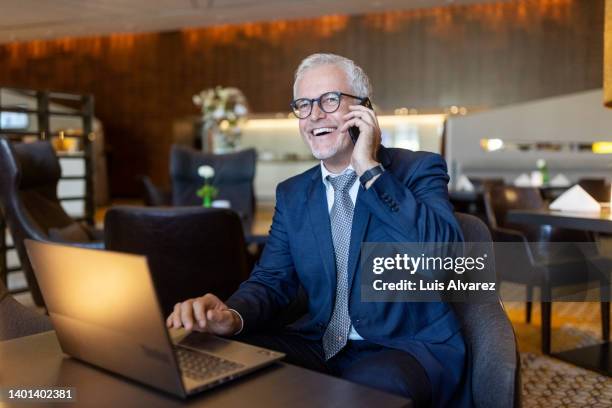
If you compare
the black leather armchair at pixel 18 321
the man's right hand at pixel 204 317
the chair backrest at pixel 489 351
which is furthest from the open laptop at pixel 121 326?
the chair backrest at pixel 489 351

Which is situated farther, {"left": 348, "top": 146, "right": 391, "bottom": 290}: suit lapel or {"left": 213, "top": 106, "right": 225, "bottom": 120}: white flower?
{"left": 213, "top": 106, "right": 225, "bottom": 120}: white flower

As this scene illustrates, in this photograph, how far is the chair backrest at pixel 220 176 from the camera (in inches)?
201

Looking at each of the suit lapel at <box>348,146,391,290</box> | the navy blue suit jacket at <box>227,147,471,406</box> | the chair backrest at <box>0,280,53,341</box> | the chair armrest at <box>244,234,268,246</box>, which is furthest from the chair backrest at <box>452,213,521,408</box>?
the chair armrest at <box>244,234,268,246</box>

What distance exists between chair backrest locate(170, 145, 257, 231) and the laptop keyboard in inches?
159

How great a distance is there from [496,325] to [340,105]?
0.66 metres

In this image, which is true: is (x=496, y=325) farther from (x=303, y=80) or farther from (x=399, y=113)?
(x=399, y=113)

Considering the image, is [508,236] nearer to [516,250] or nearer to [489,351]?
[516,250]

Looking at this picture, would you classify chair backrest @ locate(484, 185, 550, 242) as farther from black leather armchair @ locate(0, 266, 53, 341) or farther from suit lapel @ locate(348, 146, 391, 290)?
black leather armchair @ locate(0, 266, 53, 341)

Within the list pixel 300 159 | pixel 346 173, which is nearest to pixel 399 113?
pixel 300 159

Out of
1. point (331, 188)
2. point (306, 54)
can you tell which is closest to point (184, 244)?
point (331, 188)

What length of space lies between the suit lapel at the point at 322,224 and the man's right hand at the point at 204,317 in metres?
0.28

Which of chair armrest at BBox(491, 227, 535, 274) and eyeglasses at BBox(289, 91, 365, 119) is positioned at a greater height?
eyeglasses at BBox(289, 91, 365, 119)

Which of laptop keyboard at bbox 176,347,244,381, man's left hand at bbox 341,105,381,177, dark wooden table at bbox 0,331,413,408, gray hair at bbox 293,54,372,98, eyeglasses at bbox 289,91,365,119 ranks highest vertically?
gray hair at bbox 293,54,372,98

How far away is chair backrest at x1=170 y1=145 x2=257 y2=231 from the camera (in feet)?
16.8
